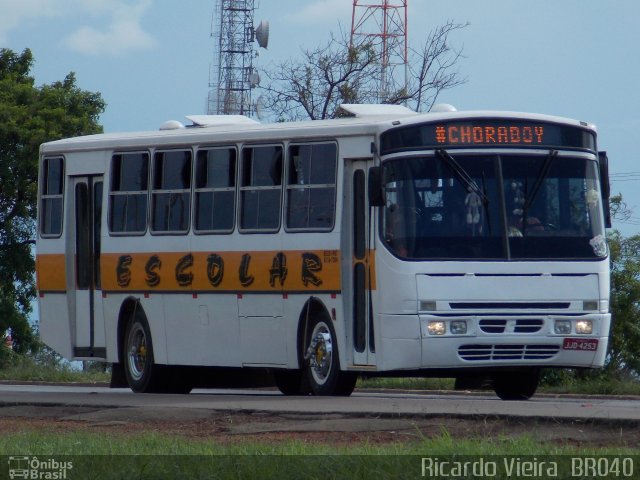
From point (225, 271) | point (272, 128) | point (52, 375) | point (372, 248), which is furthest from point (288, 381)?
point (52, 375)

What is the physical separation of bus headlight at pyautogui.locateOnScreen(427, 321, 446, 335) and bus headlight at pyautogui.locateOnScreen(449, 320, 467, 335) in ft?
0.28

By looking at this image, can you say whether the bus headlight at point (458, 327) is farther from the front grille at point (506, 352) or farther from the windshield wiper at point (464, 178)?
the windshield wiper at point (464, 178)

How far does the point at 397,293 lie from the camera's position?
50.0 ft

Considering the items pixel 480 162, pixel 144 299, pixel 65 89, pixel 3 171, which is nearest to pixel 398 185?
pixel 480 162

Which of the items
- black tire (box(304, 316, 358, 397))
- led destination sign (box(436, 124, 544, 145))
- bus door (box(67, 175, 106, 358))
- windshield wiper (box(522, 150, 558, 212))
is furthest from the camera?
bus door (box(67, 175, 106, 358))

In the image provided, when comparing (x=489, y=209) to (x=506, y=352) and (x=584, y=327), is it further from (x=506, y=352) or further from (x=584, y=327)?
(x=584, y=327)

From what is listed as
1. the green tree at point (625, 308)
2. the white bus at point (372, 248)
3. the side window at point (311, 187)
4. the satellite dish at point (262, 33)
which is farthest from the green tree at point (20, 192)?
the side window at point (311, 187)

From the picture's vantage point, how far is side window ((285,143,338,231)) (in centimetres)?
1623

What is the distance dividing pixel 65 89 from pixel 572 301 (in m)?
30.3

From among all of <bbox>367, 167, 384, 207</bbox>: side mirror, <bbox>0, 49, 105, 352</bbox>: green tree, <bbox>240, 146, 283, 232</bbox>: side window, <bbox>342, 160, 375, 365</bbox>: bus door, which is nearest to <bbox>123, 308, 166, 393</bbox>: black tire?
<bbox>240, 146, 283, 232</bbox>: side window

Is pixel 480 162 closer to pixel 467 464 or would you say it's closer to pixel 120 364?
pixel 120 364

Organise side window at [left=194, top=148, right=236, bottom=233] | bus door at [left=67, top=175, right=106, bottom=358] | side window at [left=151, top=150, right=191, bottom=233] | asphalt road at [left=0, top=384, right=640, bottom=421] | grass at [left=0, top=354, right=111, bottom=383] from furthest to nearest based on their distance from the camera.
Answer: grass at [left=0, top=354, right=111, bottom=383] → bus door at [left=67, top=175, right=106, bottom=358] → side window at [left=151, top=150, right=191, bottom=233] → side window at [left=194, top=148, right=236, bottom=233] → asphalt road at [left=0, top=384, right=640, bottom=421]

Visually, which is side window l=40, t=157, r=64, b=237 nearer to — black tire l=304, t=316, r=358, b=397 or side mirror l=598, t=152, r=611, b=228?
black tire l=304, t=316, r=358, b=397

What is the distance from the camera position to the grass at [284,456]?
8820mm
